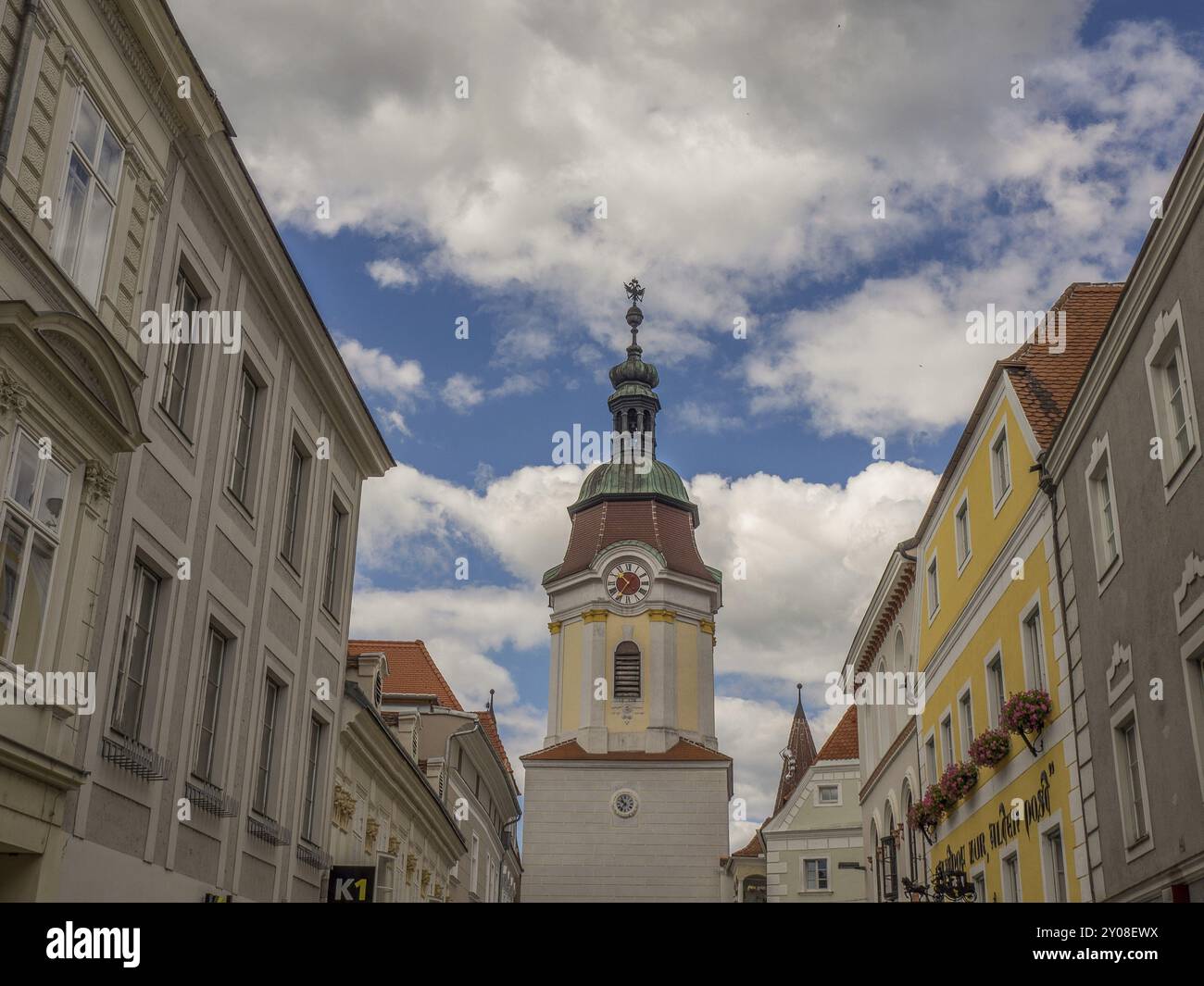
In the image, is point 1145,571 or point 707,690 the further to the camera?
point 707,690

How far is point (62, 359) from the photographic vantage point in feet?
39.1

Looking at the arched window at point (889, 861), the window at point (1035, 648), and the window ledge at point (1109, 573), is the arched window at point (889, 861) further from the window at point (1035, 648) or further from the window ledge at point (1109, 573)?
the window ledge at point (1109, 573)

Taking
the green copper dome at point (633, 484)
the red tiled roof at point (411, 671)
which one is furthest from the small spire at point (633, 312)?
the red tiled roof at point (411, 671)

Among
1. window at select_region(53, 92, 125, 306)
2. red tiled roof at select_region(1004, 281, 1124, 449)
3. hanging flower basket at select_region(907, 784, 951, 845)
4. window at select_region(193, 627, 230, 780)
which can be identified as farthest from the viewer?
hanging flower basket at select_region(907, 784, 951, 845)

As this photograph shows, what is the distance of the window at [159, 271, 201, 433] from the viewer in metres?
15.4

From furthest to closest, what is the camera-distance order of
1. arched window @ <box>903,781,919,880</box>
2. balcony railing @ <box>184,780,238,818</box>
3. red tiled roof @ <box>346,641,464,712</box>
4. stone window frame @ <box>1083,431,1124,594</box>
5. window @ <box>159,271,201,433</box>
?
red tiled roof @ <box>346,641,464,712</box> → arched window @ <box>903,781,919,880</box> → stone window frame @ <box>1083,431,1124,594</box> → balcony railing @ <box>184,780,238,818</box> → window @ <box>159,271,201,433</box>

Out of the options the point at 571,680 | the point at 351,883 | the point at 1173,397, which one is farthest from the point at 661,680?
the point at 1173,397

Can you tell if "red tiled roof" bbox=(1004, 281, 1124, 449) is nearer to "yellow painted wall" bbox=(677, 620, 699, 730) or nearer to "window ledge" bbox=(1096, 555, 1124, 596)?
"window ledge" bbox=(1096, 555, 1124, 596)

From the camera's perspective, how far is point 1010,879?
2312cm

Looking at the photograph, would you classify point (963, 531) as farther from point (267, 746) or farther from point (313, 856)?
point (267, 746)

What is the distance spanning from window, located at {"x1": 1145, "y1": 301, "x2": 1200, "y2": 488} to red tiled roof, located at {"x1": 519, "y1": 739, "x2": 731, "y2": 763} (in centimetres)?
5506

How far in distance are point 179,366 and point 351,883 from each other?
9.33 meters

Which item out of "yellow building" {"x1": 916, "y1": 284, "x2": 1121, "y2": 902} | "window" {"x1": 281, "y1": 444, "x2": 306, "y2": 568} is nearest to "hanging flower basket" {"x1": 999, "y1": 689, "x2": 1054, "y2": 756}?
"yellow building" {"x1": 916, "y1": 284, "x2": 1121, "y2": 902}
